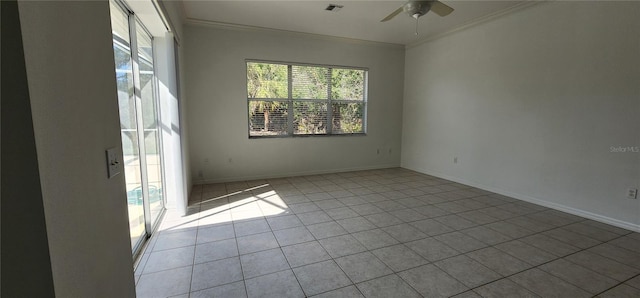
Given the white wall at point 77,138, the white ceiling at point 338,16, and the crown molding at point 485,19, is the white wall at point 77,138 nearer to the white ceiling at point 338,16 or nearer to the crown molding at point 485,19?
the white ceiling at point 338,16

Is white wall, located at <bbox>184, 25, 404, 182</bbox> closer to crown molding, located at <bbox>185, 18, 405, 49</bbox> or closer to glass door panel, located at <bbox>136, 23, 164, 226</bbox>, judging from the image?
crown molding, located at <bbox>185, 18, 405, 49</bbox>

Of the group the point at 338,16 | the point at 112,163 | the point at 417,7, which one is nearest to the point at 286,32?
the point at 338,16

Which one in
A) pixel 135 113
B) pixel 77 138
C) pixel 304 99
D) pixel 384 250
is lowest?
pixel 384 250

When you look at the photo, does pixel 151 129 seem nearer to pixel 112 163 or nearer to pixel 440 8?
pixel 112 163

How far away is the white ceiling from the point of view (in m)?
3.67

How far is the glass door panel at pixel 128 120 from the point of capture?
6.69ft

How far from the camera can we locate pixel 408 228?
2.97m

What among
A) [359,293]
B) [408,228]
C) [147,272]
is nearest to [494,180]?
[408,228]

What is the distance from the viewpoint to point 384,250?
2500mm

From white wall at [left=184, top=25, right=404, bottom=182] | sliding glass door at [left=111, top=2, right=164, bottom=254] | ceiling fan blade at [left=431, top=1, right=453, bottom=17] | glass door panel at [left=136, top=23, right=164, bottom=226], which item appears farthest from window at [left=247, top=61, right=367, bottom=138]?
ceiling fan blade at [left=431, top=1, right=453, bottom=17]

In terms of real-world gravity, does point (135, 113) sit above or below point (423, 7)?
below

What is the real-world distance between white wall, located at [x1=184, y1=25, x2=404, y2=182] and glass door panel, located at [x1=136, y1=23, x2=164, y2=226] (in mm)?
1275

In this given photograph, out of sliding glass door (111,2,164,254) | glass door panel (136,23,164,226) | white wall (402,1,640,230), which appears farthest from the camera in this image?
white wall (402,1,640,230)

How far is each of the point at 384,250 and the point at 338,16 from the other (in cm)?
338
